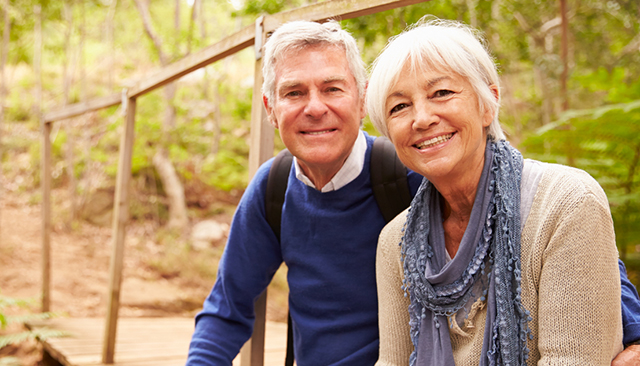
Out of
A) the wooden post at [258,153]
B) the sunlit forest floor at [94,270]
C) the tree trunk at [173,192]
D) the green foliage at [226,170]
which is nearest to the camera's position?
Answer: the wooden post at [258,153]

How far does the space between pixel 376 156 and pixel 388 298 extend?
0.55 meters

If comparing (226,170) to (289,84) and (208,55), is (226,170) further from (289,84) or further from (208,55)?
(289,84)

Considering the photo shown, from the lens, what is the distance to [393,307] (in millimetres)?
1496

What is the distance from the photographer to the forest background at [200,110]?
3703 mm

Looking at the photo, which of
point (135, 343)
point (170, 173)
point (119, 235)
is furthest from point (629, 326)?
point (170, 173)

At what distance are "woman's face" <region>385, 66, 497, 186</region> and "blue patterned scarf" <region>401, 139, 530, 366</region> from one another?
8 cm

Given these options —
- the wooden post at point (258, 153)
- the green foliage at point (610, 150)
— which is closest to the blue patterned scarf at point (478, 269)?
the wooden post at point (258, 153)

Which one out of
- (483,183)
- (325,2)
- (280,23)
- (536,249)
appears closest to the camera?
(536,249)

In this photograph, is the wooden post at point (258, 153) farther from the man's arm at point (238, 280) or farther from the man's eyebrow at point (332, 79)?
the man's eyebrow at point (332, 79)

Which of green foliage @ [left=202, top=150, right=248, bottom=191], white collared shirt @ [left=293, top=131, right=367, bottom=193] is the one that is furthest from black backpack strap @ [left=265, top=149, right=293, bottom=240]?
green foliage @ [left=202, top=150, right=248, bottom=191]

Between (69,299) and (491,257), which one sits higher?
(491,257)

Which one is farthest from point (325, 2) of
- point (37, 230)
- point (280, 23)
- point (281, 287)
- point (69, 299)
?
point (37, 230)

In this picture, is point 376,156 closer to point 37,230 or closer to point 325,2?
point 325,2

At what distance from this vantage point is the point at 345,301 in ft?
5.84
